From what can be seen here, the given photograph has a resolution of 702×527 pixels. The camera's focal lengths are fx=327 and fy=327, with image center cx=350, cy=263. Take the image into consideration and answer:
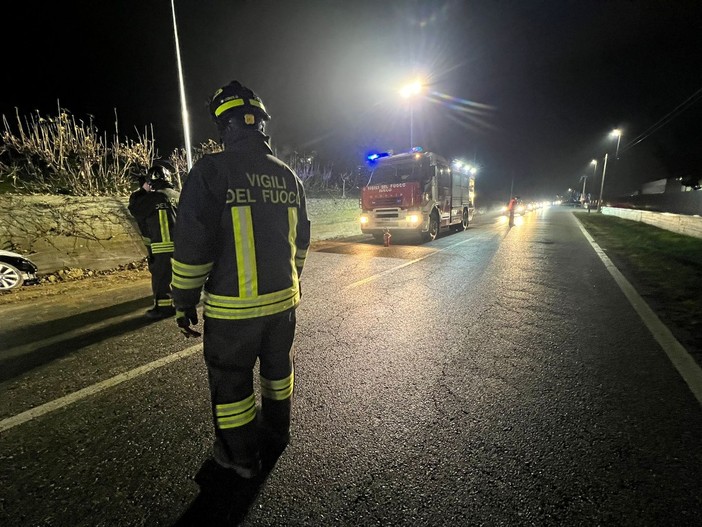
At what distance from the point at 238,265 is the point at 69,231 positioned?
6956mm

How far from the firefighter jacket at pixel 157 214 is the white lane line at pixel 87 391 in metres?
1.63

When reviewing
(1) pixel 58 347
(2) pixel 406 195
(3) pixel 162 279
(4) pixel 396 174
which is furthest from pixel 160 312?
(4) pixel 396 174

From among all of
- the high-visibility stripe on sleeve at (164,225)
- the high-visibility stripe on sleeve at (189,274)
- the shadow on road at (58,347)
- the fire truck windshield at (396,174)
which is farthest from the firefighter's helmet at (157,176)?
the fire truck windshield at (396,174)

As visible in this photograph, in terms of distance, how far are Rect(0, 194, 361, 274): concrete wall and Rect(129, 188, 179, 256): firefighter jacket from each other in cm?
344

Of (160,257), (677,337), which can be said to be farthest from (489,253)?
(160,257)

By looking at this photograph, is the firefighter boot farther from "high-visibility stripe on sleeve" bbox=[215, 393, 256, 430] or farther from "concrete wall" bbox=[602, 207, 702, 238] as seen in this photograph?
"concrete wall" bbox=[602, 207, 702, 238]

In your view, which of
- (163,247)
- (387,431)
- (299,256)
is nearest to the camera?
(387,431)

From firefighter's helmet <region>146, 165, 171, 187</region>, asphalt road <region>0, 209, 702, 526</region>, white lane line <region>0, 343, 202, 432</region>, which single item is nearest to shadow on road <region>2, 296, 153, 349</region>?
asphalt road <region>0, 209, 702, 526</region>

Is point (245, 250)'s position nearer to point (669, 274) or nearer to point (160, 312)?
point (160, 312)

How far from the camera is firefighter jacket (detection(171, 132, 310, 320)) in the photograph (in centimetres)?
172

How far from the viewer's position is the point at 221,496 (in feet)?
5.76

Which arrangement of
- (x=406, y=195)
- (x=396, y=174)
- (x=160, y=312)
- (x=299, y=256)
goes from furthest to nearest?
(x=396, y=174), (x=406, y=195), (x=160, y=312), (x=299, y=256)

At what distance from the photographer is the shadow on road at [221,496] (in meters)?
1.62

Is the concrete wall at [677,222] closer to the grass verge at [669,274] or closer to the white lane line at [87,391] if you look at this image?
the grass verge at [669,274]
